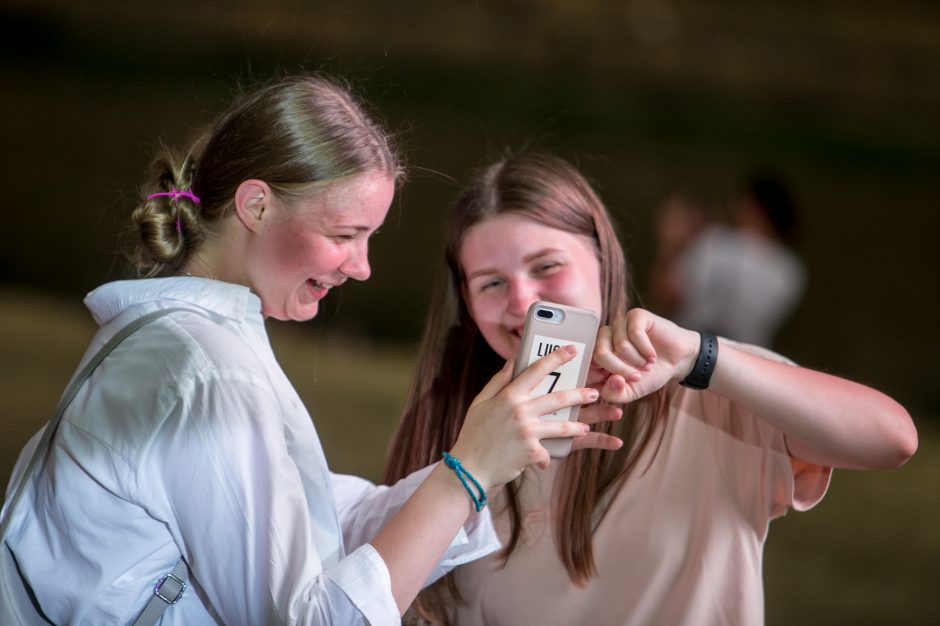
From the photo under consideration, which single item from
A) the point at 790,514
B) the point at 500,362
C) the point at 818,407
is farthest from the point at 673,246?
the point at 818,407

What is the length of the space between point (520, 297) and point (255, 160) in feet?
1.67

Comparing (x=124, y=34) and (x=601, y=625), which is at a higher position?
(x=124, y=34)

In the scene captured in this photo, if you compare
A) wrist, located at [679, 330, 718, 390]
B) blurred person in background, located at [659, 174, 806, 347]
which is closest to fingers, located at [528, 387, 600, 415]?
wrist, located at [679, 330, 718, 390]

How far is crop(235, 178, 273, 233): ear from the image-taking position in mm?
1377

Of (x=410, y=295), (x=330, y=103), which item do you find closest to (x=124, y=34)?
(x=410, y=295)

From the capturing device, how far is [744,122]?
6.68 metres

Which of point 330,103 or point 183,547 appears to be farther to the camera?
point 330,103

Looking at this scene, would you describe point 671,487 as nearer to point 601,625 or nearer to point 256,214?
point 601,625

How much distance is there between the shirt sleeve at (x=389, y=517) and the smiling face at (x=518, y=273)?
11.2 inches

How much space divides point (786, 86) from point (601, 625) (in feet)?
18.4

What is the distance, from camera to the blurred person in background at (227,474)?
119 cm

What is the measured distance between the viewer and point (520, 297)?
64.7 inches

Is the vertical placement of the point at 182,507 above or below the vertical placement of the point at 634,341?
below

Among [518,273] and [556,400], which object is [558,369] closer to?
[556,400]
